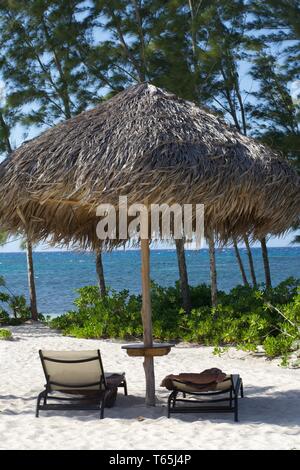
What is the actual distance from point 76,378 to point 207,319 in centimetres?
441

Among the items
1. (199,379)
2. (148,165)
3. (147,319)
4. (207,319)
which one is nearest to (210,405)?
(199,379)

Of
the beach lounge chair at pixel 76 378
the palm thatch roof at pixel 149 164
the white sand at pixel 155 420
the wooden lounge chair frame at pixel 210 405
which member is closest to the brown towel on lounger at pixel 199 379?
the wooden lounge chair frame at pixel 210 405

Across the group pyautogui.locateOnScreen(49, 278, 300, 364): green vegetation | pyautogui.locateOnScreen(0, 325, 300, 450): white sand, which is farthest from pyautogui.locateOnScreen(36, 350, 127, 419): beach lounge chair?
pyautogui.locateOnScreen(49, 278, 300, 364): green vegetation

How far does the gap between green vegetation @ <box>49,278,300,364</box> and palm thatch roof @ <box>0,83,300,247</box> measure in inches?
105

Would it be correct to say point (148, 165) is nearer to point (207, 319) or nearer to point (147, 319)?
point (147, 319)

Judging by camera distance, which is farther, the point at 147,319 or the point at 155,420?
the point at 147,319

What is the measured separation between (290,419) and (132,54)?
9.43 meters

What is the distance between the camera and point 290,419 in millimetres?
4879

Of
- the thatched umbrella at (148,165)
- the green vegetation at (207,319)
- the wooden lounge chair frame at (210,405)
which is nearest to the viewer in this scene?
the thatched umbrella at (148,165)

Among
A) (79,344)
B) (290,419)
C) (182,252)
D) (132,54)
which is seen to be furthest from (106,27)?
(290,419)

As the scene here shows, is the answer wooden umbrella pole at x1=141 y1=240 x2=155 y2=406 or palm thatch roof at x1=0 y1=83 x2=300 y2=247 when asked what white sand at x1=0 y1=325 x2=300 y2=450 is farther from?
palm thatch roof at x1=0 y1=83 x2=300 y2=247

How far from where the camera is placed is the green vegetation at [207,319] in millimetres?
8016

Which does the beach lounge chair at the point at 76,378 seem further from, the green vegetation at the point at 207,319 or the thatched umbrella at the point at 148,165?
the green vegetation at the point at 207,319

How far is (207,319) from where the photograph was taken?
9219 mm
